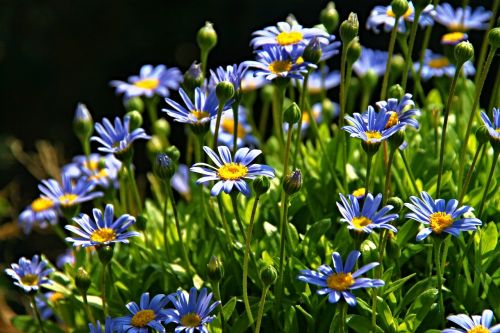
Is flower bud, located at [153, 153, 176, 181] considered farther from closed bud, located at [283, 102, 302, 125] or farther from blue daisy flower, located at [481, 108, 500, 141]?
blue daisy flower, located at [481, 108, 500, 141]

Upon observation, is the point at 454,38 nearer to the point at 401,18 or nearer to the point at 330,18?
the point at 401,18

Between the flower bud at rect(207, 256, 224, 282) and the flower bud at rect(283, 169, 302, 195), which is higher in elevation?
the flower bud at rect(283, 169, 302, 195)

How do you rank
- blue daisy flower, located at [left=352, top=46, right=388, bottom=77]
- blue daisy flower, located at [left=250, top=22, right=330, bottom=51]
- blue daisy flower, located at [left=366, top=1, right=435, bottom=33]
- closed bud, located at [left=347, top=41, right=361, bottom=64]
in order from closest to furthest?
blue daisy flower, located at [left=250, top=22, right=330, bottom=51], closed bud, located at [left=347, top=41, right=361, bottom=64], blue daisy flower, located at [left=366, top=1, right=435, bottom=33], blue daisy flower, located at [left=352, top=46, right=388, bottom=77]

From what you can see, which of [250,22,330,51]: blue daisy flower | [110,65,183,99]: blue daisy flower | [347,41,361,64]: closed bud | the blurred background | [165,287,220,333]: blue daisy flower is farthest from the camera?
the blurred background

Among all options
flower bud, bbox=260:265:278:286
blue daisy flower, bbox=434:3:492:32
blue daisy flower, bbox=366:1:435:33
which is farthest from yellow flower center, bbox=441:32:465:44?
flower bud, bbox=260:265:278:286

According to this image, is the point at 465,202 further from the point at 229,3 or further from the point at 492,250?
the point at 229,3

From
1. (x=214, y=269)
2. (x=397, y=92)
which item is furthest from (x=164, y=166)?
(x=397, y=92)

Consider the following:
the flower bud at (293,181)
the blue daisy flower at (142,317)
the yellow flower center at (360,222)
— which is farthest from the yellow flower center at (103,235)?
the yellow flower center at (360,222)

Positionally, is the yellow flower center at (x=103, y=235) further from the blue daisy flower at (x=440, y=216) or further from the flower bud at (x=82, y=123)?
the blue daisy flower at (x=440, y=216)
